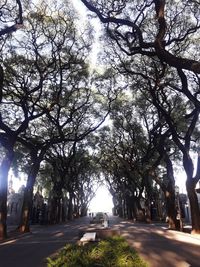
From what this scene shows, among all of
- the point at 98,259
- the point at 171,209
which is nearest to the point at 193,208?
the point at 171,209

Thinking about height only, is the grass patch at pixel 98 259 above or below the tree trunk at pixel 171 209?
below

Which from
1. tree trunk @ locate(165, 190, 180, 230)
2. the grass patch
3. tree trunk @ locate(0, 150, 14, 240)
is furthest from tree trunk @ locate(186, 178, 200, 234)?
the grass patch

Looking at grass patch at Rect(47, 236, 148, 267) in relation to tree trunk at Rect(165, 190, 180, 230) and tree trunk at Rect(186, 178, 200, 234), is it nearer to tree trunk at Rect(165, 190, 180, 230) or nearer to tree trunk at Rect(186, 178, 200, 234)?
tree trunk at Rect(186, 178, 200, 234)

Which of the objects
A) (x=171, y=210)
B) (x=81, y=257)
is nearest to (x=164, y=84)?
(x=171, y=210)

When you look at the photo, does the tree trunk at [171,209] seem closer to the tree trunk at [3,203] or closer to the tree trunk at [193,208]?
the tree trunk at [193,208]

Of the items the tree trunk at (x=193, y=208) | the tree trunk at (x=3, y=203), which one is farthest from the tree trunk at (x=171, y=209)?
the tree trunk at (x=3, y=203)

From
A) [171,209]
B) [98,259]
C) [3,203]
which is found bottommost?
[98,259]

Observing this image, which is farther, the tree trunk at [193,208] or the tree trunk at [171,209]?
the tree trunk at [171,209]

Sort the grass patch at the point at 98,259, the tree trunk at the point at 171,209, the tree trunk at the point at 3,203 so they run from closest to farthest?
1. the grass patch at the point at 98,259
2. the tree trunk at the point at 3,203
3. the tree trunk at the point at 171,209

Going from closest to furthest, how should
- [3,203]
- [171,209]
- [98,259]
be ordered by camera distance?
1. [98,259]
2. [3,203]
3. [171,209]

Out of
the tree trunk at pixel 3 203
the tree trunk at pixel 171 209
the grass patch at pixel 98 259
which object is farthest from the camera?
the tree trunk at pixel 171 209

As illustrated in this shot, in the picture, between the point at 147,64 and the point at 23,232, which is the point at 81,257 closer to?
the point at 147,64

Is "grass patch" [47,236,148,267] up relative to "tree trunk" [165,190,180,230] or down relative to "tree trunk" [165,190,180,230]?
down

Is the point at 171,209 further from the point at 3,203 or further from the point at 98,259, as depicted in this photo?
the point at 98,259
